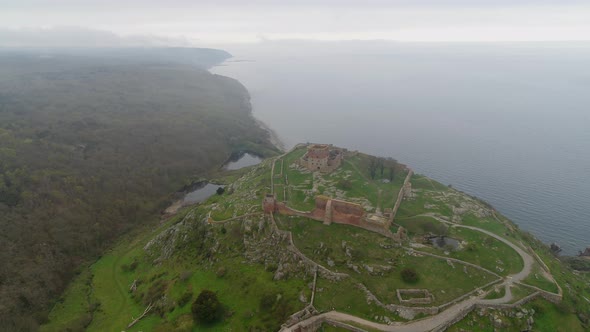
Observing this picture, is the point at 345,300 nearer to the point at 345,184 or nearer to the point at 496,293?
the point at 496,293

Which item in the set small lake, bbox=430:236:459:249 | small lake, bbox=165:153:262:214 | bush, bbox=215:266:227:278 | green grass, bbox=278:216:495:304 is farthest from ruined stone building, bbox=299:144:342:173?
small lake, bbox=165:153:262:214

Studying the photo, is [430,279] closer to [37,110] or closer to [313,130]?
[313,130]

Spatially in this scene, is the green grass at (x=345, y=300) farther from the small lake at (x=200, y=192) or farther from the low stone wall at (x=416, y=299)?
the small lake at (x=200, y=192)

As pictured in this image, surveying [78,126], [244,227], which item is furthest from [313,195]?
[78,126]

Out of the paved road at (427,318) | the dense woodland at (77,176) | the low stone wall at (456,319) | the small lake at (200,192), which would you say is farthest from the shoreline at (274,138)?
the low stone wall at (456,319)

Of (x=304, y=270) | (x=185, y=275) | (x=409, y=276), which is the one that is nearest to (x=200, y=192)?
(x=185, y=275)

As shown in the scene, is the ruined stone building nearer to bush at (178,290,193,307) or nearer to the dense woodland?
bush at (178,290,193,307)
